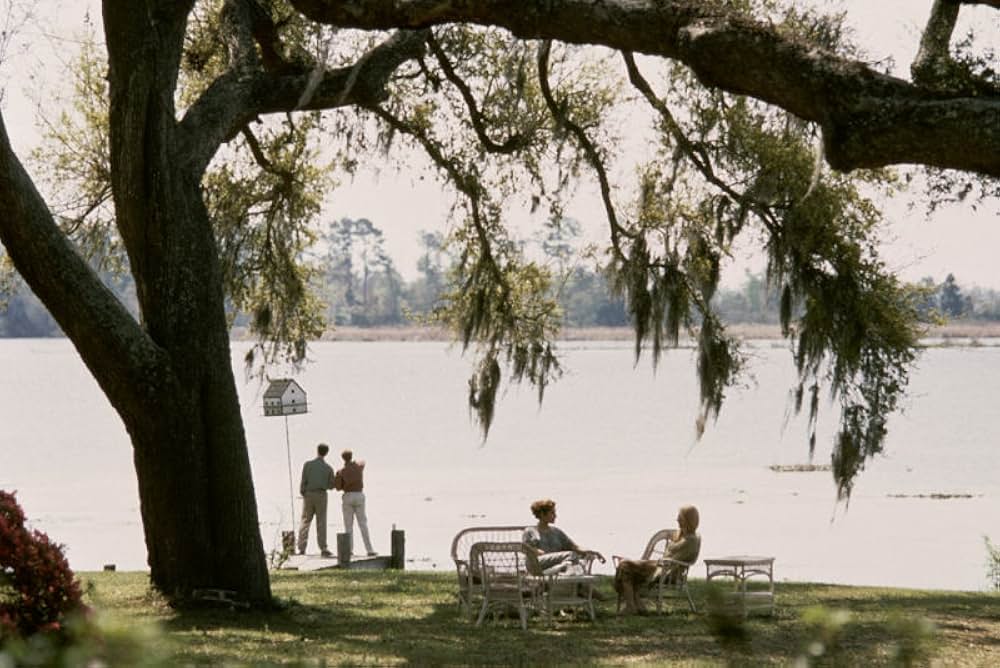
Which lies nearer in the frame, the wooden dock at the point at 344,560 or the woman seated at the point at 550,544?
the woman seated at the point at 550,544

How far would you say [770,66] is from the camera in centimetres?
736

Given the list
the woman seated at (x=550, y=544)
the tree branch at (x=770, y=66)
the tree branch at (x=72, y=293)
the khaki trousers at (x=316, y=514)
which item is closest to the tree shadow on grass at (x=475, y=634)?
the woman seated at (x=550, y=544)

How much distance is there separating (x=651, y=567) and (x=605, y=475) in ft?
120

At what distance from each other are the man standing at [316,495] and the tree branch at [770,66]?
40.5ft

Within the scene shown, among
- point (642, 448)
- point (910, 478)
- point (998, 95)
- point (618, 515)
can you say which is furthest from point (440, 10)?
point (642, 448)

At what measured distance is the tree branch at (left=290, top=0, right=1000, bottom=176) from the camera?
689 cm

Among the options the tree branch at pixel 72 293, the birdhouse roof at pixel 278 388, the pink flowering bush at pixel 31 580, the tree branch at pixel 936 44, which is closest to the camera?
the tree branch at pixel 936 44

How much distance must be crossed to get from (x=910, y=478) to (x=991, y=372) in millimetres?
78815

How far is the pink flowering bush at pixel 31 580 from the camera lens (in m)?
8.21

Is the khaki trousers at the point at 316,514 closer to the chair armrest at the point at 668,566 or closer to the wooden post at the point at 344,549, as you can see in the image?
the wooden post at the point at 344,549

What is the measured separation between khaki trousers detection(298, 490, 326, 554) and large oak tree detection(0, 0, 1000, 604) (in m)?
3.08

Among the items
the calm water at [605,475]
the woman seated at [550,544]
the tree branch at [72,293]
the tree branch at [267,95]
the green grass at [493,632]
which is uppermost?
the tree branch at [267,95]

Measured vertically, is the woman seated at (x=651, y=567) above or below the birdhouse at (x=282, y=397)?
below

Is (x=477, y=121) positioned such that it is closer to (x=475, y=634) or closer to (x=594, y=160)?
(x=594, y=160)
